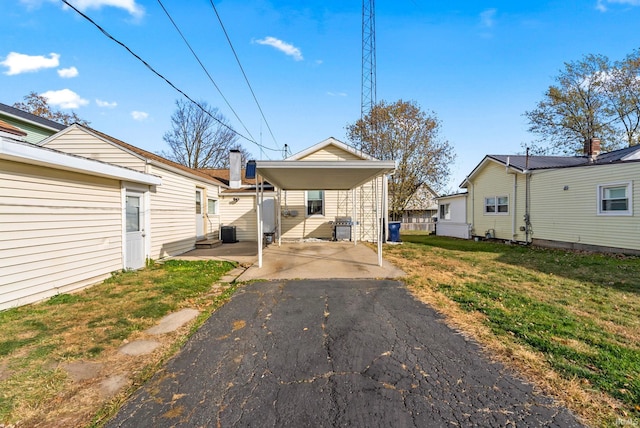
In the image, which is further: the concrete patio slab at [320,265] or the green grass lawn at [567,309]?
the concrete patio slab at [320,265]

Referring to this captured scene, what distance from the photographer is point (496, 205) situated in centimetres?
1453

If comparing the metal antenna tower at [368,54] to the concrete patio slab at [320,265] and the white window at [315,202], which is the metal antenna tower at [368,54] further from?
the concrete patio slab at [320,265]

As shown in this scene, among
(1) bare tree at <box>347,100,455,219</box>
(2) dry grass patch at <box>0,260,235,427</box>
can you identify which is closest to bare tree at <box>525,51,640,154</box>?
(1) bare tree at <box>347,100,455,219</box>

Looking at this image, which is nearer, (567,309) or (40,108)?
(567,309)

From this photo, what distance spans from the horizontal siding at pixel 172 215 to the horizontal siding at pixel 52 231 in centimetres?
158

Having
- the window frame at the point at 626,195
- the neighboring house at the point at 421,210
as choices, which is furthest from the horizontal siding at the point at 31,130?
the neighboring house at the point at 421,210

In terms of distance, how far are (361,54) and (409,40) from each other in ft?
14.2

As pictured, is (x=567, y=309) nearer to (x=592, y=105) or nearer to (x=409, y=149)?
(x=409, y=149)

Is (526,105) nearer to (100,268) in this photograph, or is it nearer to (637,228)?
(637,228)

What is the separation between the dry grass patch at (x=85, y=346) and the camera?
2139 mm

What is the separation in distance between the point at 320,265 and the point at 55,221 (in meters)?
5.45

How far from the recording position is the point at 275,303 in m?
4.55

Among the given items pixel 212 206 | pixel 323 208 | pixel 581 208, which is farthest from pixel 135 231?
pixel 581 208

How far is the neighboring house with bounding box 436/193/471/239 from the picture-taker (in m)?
17.3
